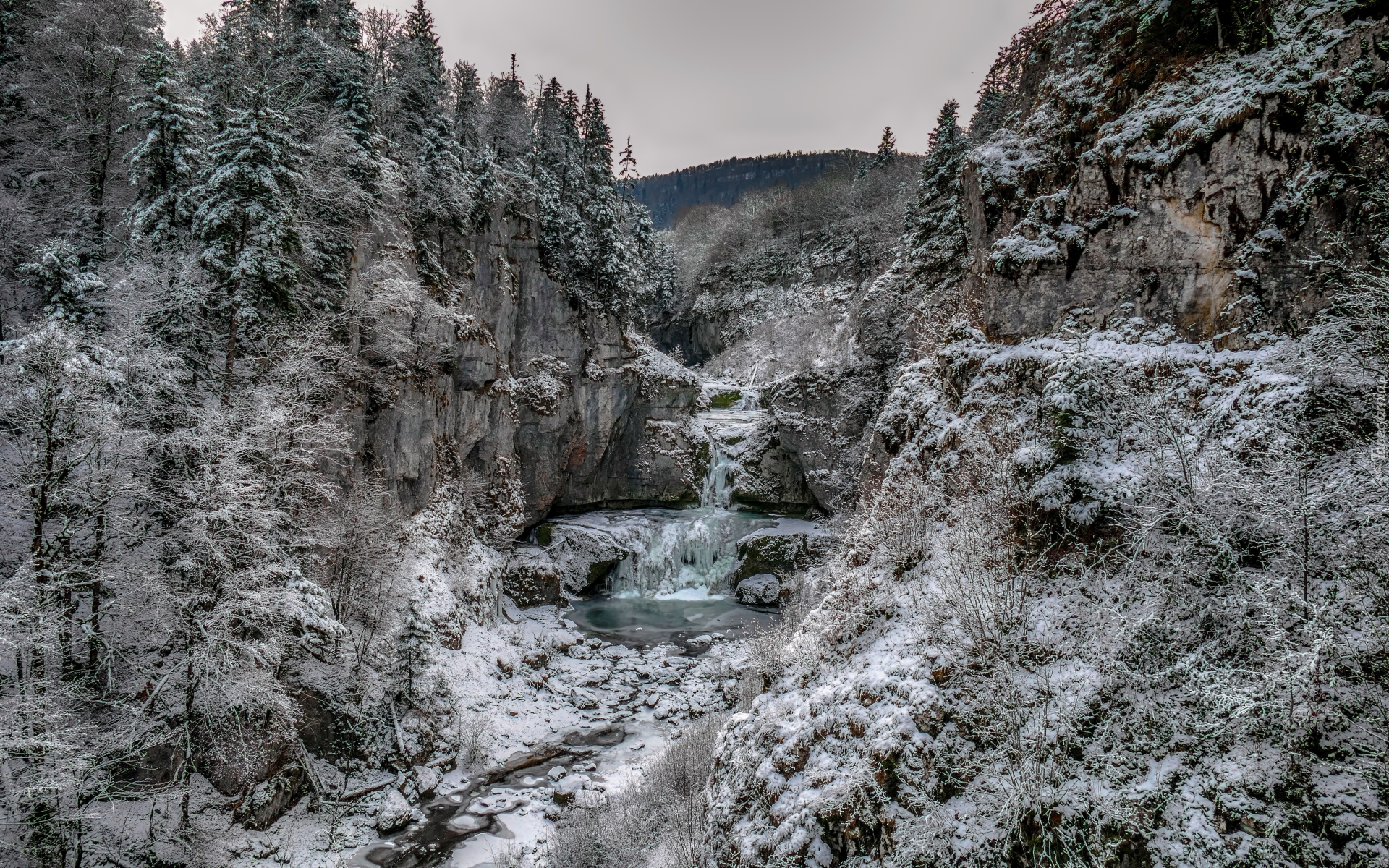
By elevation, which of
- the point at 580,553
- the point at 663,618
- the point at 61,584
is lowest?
the point at 663,618

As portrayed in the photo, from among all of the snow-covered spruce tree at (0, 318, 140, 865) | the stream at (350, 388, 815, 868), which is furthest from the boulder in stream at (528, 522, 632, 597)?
the snow-covered spruce tree at (0, 318, 140, 865)

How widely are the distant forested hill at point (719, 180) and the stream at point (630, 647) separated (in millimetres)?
84847

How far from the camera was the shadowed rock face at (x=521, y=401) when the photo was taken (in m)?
19.3

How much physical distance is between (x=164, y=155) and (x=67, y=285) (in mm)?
3715

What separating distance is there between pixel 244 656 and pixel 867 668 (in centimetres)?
1154

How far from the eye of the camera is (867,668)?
332 inches

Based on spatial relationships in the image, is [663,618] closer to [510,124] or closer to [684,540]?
[684,540]

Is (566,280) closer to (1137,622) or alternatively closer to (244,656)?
(244,656)

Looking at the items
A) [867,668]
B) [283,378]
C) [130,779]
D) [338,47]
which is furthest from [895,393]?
[338,47]

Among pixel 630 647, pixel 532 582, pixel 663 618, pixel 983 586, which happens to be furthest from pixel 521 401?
A: pixel 983 586

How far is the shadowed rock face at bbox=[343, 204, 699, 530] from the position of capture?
19281mm

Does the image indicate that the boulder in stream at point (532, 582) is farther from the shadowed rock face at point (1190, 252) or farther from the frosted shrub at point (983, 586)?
the shadowed rock face at point (1190, 252)

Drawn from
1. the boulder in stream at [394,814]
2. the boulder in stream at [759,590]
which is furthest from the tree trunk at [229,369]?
the boulder in stream at [759,590]

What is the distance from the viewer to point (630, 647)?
2123 cm
